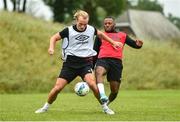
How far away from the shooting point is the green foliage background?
110 ft

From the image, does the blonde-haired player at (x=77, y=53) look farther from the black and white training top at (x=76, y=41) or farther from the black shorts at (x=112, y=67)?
the black shorts at (x=112, y=67)

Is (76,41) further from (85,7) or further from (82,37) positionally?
(85,7)

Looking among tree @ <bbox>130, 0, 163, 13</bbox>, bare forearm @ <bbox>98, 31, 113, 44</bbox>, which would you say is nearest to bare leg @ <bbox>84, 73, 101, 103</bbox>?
bare forearm @ <bbox>98, 31, 113, 44</bbox>

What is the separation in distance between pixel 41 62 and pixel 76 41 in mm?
23357

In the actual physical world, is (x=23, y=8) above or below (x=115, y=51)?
below

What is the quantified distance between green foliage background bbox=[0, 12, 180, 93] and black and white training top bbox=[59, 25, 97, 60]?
18.5 meters

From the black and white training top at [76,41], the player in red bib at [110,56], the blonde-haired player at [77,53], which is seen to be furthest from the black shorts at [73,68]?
the player in red bib at [110,56]

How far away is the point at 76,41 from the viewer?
A: 13266 mm

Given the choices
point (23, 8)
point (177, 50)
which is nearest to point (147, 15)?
point (23, 8)

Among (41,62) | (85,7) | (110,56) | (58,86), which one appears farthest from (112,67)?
(85,7)

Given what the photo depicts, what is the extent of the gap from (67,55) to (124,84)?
2267 centimetres

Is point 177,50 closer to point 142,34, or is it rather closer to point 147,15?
point 142,34

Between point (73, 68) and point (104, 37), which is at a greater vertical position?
point (104, 37)

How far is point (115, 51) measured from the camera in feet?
47.8
